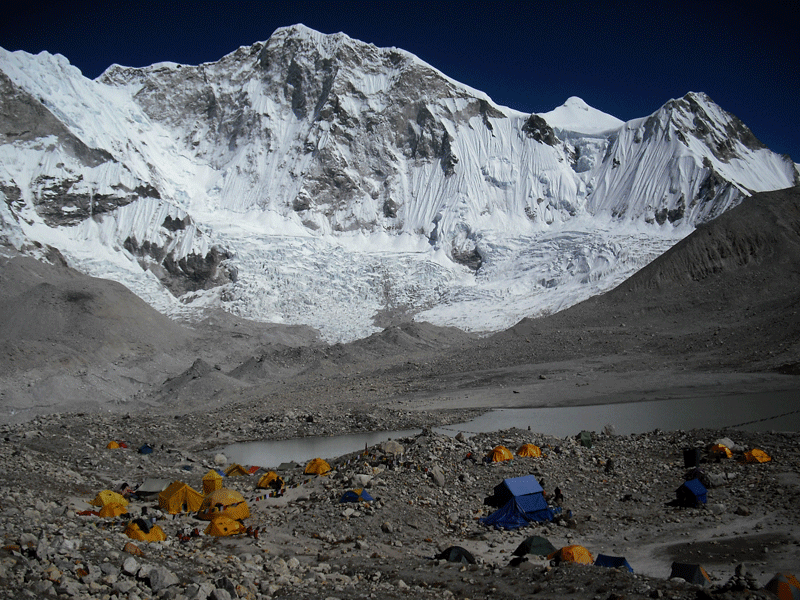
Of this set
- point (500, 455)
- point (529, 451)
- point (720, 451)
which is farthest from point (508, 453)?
point (720, 451)

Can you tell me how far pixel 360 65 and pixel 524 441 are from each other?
428ft

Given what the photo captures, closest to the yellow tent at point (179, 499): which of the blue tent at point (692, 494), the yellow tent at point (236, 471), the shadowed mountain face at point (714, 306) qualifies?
the yellow tent at point (236, 471)

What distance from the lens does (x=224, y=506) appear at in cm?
1761

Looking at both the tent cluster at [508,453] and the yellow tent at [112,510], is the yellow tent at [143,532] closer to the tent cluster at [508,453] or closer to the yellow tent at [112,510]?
the yellow tent at [112,510]

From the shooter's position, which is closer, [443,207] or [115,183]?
[115,183]

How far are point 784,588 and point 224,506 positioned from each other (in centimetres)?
1240

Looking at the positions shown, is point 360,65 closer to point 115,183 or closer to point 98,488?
point 115,183

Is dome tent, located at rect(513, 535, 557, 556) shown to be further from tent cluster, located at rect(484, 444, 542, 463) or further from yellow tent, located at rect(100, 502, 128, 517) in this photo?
yellow tent, located at rect(100, 502, 128, 517)

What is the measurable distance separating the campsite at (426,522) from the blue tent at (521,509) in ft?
0.13

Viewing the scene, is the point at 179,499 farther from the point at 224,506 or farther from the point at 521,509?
the point at 521,509

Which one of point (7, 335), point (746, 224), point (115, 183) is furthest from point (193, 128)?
point (746, 224)

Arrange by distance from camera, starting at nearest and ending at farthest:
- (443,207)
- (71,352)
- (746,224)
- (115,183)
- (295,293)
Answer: (71,352), (746,224), (295,293), (115,183), (443,207)

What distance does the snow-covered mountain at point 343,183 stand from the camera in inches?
3905

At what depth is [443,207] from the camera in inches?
4877
